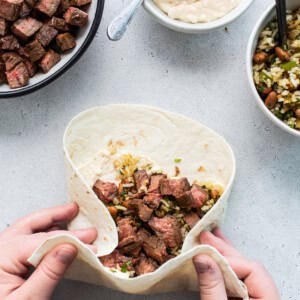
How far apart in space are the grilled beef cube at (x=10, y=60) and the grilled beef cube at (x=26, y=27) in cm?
9

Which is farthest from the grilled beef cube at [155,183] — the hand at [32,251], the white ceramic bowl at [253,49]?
the white ceramic bowl at [253,49]

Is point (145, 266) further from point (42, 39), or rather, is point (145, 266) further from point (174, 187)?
point (42, 39)

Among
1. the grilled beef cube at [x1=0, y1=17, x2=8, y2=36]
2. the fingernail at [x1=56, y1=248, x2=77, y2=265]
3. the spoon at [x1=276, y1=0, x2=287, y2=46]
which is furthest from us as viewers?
the grilled beef cube at [x1=0, y1=17, x2=8, y2=36]

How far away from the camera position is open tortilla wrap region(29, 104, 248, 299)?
269cm

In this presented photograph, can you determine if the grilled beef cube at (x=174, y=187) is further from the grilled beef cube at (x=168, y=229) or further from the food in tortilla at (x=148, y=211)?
the grilled beef cube at (x=168, y=229)

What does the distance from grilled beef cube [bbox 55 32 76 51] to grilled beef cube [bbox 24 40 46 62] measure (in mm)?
79

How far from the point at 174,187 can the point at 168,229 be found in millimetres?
186

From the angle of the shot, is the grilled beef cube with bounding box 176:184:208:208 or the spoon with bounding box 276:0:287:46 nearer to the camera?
the spoon with bounding box 276:0:287:46

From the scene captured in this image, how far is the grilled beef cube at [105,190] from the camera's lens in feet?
8.95

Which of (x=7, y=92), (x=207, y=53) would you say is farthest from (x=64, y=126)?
(x=207, y=53)

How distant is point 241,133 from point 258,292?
2.47 feet

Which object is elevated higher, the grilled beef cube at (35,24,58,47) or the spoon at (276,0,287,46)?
the grilled beef cube at (35,24,58,47)

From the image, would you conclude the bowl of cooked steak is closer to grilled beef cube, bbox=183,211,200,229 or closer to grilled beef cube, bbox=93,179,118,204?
grilled beef cube, bbox=93,179,118,204

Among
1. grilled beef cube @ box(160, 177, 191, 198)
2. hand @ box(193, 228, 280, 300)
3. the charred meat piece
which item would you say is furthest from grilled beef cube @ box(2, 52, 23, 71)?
hand @ box(193, 228, 280, 300)
